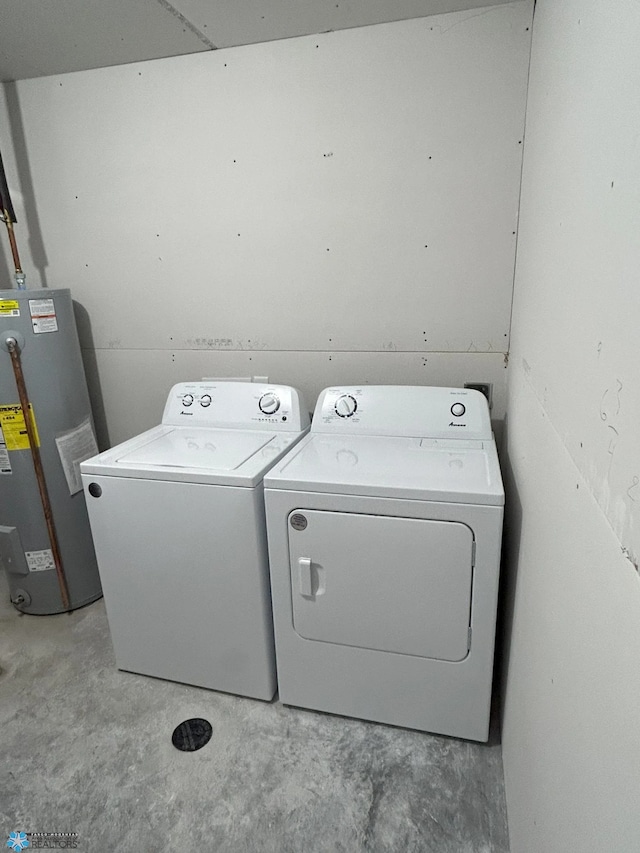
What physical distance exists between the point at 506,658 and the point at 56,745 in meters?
1.41

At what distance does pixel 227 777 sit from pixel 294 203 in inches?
76.9

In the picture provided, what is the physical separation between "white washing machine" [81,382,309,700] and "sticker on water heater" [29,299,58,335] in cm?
59

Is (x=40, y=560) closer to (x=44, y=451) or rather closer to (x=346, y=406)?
(x=44, y=451)

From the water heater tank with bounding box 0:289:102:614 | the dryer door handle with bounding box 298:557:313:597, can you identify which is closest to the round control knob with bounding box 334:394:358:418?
the dryer door handle with bounding box 298:557:313:597

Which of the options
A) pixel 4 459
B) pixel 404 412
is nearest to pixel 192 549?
pixel 404 412

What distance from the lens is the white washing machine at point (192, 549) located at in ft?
4.87

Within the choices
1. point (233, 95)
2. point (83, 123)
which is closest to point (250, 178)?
point (233, 95)

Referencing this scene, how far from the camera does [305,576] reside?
144 cm

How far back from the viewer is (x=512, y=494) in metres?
1.45

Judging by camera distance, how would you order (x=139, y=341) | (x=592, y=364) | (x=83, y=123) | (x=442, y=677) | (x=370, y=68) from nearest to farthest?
(x=592, y=364)
(x=442, y=677)
(x=370, y=68)
(x=83, y=123)
(x=139, y=341)

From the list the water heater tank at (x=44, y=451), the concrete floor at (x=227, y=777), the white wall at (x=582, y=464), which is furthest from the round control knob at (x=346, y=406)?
the water heater tank at (x=44, y=451)

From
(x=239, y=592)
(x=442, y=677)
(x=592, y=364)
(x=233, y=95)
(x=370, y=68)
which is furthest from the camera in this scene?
(x=233, y=95)

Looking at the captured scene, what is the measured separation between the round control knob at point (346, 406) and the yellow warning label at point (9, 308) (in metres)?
1.24

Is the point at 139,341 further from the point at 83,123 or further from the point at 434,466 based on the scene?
the point at 434,466
